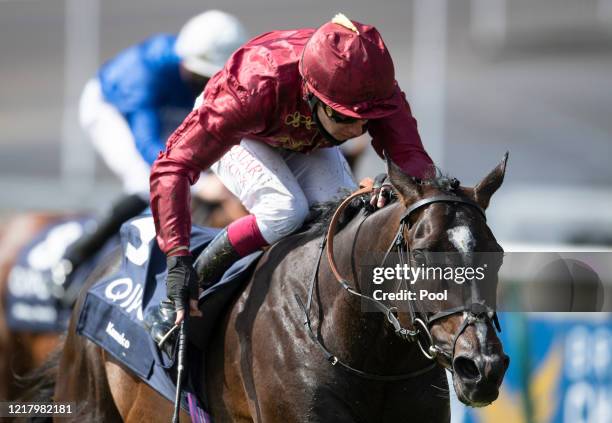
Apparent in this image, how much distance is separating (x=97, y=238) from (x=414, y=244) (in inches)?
127

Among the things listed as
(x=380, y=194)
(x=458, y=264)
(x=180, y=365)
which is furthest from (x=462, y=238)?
(x=180, y=365)

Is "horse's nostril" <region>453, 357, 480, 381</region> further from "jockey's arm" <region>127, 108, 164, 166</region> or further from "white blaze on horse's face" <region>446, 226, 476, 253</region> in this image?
"jockey's arm" <region>127, 108, 164, 166</region>

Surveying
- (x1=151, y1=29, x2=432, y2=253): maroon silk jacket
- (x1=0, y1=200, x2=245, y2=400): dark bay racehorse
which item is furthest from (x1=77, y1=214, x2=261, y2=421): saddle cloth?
(x1=0, y1=200, x2=245, y2=400): dark bay racehorse

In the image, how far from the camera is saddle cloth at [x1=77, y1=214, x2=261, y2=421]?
11.6 feet

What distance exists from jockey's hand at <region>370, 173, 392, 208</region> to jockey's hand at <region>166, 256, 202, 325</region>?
609mm

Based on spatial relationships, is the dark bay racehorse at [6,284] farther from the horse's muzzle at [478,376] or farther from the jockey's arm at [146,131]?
the horse's muzzle at [478,376]

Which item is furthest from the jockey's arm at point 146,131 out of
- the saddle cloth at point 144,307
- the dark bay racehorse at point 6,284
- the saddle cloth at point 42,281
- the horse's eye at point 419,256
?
the horse's eye at point 419,256

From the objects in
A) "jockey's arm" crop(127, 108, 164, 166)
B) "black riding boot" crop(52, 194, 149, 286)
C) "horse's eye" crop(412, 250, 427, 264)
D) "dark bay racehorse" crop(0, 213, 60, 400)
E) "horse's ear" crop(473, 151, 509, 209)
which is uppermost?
"horse's ear" crop(473, 151, 509, 209)

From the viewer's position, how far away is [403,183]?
296 cm

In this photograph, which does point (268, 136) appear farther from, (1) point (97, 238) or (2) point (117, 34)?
(2) point (117, 34)

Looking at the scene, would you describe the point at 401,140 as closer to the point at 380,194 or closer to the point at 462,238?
the point at 380,194

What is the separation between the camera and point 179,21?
56.1 feet

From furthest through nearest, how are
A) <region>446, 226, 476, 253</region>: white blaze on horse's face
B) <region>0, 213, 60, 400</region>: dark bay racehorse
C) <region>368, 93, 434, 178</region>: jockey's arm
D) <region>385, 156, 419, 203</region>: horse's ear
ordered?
<region>0, 213, 60, 400</region>: dark bay racehorse < <region>368, 93, 434, 178</region>: jockey's arm < <region>385, 156, 419, 203</region>: horse's ear < <region>446, 226, 476, 253</region>: white blaze on horse's face

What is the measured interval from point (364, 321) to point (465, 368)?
488mm
